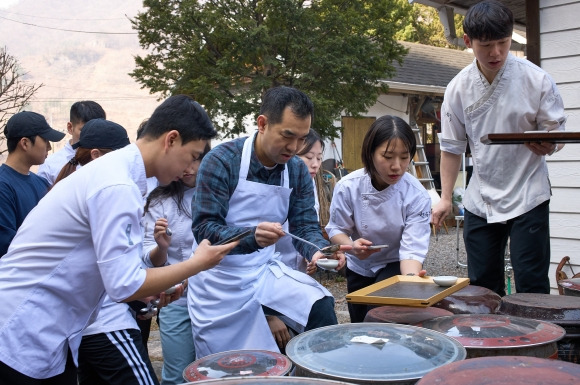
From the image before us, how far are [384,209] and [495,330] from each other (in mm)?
1382

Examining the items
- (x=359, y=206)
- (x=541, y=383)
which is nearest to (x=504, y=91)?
(x=359, y=206)

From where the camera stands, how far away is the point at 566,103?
5.16 m

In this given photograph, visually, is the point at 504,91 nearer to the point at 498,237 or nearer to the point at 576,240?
the point at 498,237

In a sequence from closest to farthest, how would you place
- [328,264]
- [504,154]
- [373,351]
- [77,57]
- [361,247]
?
[373,351], [328,264], [361,247], [504,154], [77,57]

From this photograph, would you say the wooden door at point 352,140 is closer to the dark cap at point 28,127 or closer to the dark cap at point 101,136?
the dark cap at point 28,127

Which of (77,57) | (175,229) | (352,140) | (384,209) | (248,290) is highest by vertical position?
(77,57)

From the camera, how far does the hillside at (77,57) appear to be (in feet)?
273

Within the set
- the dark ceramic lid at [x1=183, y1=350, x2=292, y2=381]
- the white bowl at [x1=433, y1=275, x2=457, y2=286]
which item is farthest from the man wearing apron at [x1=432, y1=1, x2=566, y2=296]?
the dark ceramic lid at [x1=183, y1=350, x2=292, y2=381]

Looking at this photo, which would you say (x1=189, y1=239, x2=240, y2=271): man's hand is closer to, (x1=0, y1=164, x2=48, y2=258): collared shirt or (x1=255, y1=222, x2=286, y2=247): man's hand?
(x1=255, y1=222, x2=286, y2=247): man's hand

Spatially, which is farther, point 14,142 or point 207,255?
point 14,142

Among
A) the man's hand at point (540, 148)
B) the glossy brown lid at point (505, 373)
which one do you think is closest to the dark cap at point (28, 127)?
the man's hand at point (540, 148)

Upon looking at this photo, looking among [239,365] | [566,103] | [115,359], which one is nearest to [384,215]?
[239,365]

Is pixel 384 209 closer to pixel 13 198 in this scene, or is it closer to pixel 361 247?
pixel 361 247

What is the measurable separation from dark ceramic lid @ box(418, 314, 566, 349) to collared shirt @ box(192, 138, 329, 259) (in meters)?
0.91
